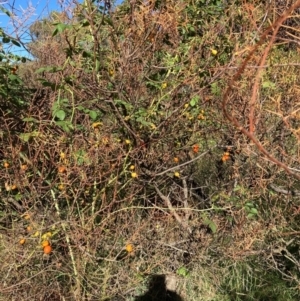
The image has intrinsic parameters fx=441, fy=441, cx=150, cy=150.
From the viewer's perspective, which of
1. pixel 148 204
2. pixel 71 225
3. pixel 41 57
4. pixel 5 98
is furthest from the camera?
pixel 41 57

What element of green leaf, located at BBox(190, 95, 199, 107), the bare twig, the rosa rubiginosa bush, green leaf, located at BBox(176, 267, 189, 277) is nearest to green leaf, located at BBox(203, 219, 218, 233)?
the rosa rubiginosa bush

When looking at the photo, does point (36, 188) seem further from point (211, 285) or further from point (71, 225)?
point (211, 285)

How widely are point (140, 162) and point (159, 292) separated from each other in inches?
38.2

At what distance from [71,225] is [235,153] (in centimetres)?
130

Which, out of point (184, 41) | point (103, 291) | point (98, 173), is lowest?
point (103, 291)

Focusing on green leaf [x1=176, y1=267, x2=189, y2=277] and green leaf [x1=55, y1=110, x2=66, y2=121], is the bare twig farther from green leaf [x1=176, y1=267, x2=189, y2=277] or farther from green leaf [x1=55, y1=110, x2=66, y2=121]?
green leaf [x1=55, y1=110, x2=66, y2=121]

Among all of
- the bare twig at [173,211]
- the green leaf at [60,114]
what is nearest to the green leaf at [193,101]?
the bare twig at [173,211]

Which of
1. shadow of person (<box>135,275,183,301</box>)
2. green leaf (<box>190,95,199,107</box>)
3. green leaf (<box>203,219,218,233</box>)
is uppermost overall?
green leaf (<box>190,95,199,107</box>)

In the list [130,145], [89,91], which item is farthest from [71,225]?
[89,91]

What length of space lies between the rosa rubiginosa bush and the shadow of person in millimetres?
76

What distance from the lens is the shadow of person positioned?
2.97 meters

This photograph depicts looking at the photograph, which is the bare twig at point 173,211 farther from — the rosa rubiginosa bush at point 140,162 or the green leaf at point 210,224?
the green leaf at point 210,224

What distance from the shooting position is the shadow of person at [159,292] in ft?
9.75

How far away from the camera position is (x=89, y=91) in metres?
2.54
